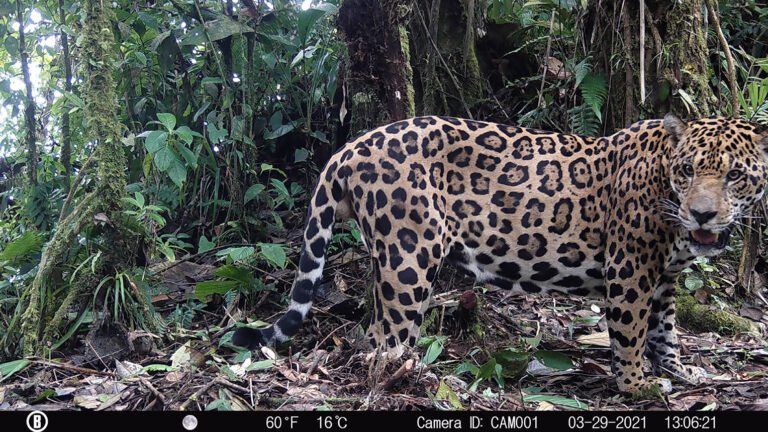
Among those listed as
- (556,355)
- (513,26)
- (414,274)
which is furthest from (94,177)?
(513,26)

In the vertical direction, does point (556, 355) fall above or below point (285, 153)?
below

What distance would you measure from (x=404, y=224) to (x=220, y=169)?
3.51m

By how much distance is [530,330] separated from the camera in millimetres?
6516

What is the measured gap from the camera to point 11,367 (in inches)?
197

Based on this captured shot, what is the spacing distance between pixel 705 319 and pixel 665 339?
1.19m

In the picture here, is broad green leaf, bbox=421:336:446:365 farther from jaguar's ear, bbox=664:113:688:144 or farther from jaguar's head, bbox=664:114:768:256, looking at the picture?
jaguar's ear, bbox=664:113:688:144

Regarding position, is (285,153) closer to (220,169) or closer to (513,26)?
(220,169)

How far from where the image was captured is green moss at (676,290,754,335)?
21.6ft

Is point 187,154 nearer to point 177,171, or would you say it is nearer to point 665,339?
point 177,171

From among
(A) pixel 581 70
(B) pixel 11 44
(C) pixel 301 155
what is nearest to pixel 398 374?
(A) pixel 581 70

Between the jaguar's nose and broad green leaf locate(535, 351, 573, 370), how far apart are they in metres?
1.46

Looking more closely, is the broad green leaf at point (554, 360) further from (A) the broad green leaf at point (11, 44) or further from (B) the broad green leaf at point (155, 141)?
(A) the broad green leaf at point (11, 44)

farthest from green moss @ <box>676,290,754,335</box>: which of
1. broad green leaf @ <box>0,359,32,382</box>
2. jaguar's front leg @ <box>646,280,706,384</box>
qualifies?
broad green leaf @ <box>0,359,32,382</box>
